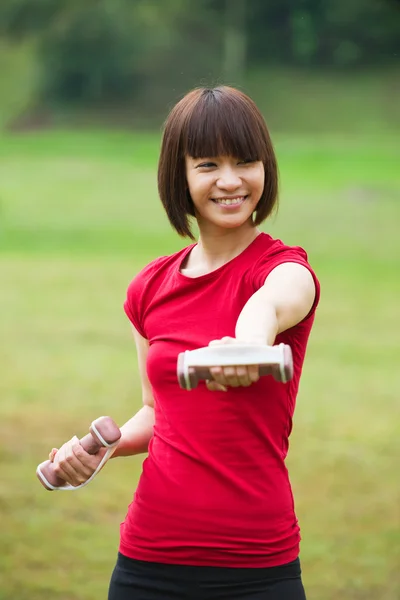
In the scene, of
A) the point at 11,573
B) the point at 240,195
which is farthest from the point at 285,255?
the point at 11,573

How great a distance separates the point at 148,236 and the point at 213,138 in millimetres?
18614

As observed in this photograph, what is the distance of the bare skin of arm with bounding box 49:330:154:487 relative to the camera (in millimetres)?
1950

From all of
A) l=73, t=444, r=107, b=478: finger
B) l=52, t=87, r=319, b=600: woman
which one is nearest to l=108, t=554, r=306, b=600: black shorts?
l=52, t=87, r=319, b=600: woman

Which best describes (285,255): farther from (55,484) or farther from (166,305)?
(55,484)

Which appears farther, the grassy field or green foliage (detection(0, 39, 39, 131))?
green foliage (detection(0, 39, 39, 131))

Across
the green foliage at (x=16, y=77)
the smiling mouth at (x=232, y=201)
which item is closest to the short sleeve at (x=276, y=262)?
the smiling mouth at (x=232, y=201)

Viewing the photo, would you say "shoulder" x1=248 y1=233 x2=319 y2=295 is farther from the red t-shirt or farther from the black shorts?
the black shorts

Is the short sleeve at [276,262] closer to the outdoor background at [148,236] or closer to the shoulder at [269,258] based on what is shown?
the shoulder at [269,258]

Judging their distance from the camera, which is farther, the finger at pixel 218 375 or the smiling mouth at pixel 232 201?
the smiling mouth at pixel 232 201

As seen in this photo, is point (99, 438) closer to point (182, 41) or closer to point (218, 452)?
point (218, 452)

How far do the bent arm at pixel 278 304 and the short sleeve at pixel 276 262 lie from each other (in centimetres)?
1

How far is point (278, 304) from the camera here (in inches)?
69.6

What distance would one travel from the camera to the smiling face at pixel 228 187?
1929 mm

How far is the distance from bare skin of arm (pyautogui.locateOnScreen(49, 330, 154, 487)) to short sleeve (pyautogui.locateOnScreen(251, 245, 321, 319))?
322mm
